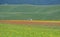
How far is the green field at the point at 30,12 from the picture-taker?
2.53 m

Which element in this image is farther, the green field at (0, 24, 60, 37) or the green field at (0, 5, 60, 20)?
the green field at (0, 5, 60, 20)

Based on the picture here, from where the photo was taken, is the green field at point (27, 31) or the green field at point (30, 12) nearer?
the green field at point (27, 31)

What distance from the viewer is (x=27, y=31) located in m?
2.08

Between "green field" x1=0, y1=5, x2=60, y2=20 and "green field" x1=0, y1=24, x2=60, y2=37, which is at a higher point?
"green field" x1=0, y1=5, x2=60, y2=20

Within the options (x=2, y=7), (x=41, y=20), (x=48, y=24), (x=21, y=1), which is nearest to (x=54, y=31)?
(x=48, y=24)

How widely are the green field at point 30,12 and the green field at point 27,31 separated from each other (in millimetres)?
255

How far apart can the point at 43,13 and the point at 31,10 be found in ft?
0.71

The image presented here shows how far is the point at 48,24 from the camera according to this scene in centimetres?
237

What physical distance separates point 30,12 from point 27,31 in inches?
23.2

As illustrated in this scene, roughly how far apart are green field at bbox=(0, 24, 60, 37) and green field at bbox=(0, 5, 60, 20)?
255 mm

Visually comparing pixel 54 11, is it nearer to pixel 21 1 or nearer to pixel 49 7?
pixel 49 7

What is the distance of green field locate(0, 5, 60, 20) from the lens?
2531 millimetres

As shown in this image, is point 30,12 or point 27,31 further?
point 30,12

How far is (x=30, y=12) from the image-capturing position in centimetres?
260
